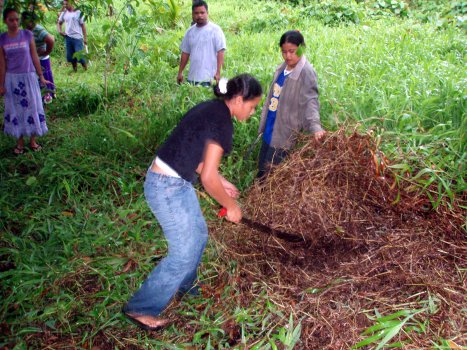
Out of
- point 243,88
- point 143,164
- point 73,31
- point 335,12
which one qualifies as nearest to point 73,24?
point 73,31

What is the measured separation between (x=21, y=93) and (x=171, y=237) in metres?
3.30

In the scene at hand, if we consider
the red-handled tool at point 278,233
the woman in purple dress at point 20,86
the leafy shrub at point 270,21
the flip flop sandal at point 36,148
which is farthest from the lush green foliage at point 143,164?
the leafy shrub at point 270,21

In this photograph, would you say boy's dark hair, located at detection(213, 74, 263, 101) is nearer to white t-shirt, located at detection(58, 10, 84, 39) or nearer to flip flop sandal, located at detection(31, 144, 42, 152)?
flip flop sandal, located at detection(31, 144, 42, 152)

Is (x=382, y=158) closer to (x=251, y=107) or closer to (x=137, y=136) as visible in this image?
(x=251, y=107)

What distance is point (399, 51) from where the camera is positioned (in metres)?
5.73

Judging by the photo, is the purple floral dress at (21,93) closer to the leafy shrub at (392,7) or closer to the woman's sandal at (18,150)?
the woman's sandal at (18,150)

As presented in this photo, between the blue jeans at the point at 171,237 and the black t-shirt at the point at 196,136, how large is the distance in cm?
10

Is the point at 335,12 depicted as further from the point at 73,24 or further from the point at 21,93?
the point at 21,93

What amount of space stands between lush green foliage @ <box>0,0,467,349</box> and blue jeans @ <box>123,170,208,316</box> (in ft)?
0.71

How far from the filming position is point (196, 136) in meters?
2.25

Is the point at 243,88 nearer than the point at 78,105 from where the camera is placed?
Yes

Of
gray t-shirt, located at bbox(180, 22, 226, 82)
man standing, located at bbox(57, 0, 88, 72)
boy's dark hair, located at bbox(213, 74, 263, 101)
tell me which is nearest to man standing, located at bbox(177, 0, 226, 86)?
gray t-shirt, located at bbox(180, 22, 226, 82)

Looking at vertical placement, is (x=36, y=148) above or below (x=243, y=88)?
below

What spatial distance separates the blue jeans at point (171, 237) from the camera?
7.61 feet
